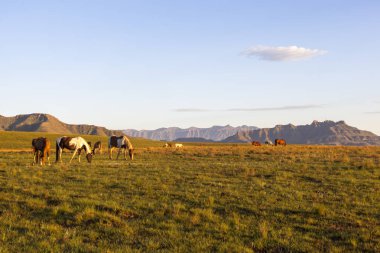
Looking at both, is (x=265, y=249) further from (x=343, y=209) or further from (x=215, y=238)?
(x=343, y=209)

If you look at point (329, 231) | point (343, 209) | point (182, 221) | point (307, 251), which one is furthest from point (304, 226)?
point (182, 221)

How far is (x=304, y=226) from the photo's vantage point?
11734 mm

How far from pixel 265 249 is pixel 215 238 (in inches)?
59.6

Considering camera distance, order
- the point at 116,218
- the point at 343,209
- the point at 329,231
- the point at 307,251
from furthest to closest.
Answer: the point at 343,209, the point at 116,218, the point at 329,231, the point at 307,251

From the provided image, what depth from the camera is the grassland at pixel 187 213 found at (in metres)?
10.1

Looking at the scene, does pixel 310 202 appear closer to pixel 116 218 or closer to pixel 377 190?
pixel 377 190

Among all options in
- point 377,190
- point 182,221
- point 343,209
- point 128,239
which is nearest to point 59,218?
point 128,239

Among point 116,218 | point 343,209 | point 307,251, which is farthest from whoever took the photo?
point 343,209

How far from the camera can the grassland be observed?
10109mm

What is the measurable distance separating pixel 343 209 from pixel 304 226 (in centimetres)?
303

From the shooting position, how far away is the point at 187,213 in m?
13.0

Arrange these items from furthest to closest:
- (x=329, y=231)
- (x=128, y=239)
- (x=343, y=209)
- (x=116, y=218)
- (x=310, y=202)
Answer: (x=310, y=202) → (x=343, y=209) → (x=116, y=218) → (x=329, y=231) → (x=128, y=239)

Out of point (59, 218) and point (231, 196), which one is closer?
point (59, 218)

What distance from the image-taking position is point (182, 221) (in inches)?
482
